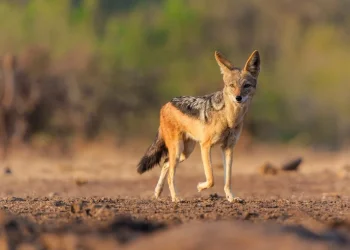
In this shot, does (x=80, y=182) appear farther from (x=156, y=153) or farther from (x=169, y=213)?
(x=169, y=213)

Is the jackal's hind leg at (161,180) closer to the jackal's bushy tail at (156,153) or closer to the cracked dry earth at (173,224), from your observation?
the jackal's bushy tail at (156,153)

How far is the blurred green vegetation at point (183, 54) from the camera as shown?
89.4ft

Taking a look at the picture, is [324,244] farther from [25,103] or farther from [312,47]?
[312,47]

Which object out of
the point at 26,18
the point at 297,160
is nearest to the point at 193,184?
the point at 297,160

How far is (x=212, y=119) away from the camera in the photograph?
10.3 meters

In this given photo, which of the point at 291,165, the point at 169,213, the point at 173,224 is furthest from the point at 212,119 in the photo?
the point at 291,165

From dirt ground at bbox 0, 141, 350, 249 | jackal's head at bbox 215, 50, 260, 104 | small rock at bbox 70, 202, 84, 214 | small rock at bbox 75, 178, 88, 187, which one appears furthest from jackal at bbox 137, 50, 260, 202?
small rock at bbox 75, 178, 88, 187

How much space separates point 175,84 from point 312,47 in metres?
10.8

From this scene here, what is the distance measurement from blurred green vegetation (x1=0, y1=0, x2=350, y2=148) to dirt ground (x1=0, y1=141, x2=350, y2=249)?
799 cm

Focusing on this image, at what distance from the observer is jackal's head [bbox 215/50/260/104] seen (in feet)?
33.4

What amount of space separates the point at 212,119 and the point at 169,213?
215 cm

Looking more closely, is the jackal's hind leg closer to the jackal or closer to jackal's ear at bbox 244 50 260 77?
the jackal

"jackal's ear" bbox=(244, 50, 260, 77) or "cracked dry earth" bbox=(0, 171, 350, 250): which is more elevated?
"jackal's ear" bbox=(244, 50, 260, 77)

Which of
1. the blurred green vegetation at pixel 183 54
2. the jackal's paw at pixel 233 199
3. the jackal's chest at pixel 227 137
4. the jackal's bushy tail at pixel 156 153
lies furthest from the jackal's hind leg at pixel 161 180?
the blurred green vegetation at pixel 183 54
